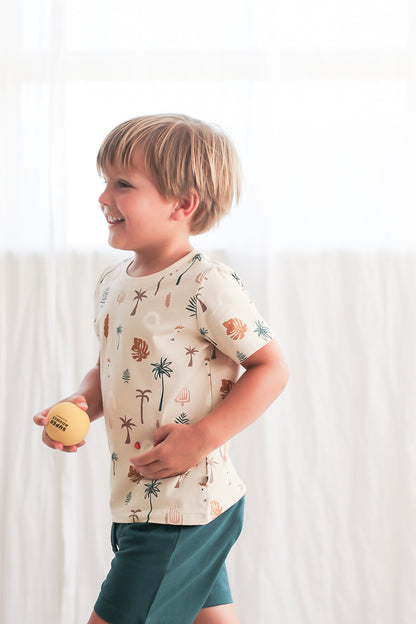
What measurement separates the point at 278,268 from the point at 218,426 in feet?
2.27

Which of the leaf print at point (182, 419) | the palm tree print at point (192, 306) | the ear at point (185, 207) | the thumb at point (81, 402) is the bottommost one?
the leaf print at point (182, 419)

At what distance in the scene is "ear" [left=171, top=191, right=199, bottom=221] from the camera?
3.39 feet

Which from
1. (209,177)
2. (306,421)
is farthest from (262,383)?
(306,421)

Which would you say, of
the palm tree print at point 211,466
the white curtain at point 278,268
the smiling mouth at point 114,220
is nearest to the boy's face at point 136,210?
the smiling mouth at point 114,220

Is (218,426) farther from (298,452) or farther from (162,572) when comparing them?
(298,452)

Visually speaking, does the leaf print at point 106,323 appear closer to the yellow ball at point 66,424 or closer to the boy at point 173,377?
the boy at point 173,377

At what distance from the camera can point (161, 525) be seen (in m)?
0.92

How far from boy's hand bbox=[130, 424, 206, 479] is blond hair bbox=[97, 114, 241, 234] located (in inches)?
13.7

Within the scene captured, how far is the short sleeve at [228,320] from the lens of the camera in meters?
0.93

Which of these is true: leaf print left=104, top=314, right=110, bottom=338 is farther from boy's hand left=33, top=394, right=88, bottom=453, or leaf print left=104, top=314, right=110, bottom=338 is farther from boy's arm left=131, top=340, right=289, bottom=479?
boy's arm left=131, top=340, right=289, bottom=479

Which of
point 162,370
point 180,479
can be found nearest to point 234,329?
point 162,370

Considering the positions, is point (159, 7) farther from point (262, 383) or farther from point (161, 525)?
point (161, 525)

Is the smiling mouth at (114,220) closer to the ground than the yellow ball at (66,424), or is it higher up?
higher up

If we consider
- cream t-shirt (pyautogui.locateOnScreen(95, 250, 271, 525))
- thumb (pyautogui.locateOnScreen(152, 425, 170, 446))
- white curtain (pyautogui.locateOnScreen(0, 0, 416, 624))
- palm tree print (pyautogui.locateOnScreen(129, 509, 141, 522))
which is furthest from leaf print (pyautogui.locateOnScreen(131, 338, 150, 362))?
white curtain (pyautogui.locateOnScreen(0, 0, 416, 624))
